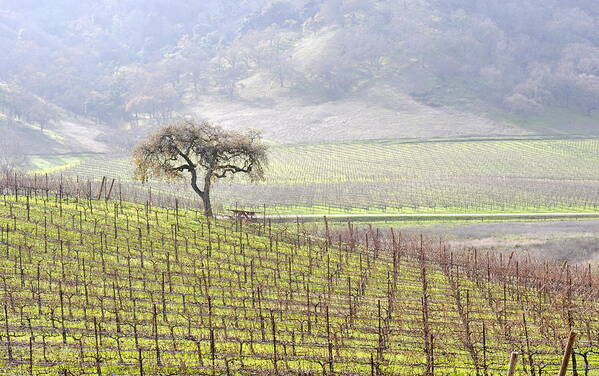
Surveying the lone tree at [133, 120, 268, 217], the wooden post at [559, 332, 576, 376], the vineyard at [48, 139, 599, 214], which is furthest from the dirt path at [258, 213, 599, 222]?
the wooden post at [559, 332, 576, 376]

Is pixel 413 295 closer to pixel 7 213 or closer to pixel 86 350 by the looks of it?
pixel 86 350

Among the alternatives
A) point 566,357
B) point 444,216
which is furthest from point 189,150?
point 566,357

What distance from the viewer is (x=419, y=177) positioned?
104 metres

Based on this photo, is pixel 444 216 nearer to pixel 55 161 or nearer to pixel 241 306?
pixel 241 306

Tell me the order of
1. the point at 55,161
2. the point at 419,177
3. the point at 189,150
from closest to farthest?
the point at 189,150 → the point at 419,177 → the point at 55,161

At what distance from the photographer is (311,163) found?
118 m

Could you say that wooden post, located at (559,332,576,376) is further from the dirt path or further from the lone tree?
the dirt path

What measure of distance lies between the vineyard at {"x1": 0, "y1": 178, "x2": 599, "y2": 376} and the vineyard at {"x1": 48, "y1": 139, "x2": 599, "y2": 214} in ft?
79.2

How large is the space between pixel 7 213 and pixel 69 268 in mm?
8936

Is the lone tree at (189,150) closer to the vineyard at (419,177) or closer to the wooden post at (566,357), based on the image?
the vineyard at (419,177)

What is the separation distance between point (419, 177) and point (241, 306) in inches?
3126

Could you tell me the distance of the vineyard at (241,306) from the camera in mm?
20250

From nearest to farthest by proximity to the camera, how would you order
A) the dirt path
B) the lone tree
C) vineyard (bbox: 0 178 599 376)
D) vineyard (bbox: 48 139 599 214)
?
vineyard (bbox: 0 178 599 376) < the lone tree < the dirt path < vineyard (bbox: 48 139 599 214)

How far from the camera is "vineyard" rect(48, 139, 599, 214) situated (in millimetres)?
80375
